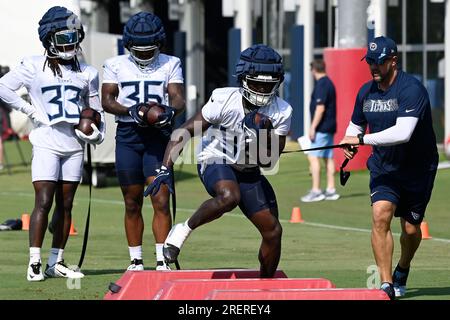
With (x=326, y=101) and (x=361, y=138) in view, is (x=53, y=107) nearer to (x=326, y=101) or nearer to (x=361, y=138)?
(x=361, y=138)

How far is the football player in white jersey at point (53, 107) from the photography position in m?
11.6

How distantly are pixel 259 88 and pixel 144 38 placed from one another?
1.65 metres

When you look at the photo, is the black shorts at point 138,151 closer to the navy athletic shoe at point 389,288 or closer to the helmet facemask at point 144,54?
the helmet facemask at point 144,54

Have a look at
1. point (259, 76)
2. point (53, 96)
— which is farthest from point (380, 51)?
point (53, 96)

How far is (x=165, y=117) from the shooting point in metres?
11.5

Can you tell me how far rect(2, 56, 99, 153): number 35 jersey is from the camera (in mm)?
11656

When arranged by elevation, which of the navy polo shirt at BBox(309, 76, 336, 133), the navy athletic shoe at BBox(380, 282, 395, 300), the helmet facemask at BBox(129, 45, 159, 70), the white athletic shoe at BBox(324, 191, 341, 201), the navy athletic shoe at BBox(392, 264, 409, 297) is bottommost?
the white athletic shoe at BBox(324, 191, 341, 201)

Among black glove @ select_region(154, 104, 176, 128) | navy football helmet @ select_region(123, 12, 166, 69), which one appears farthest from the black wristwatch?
navy football helmet @ select_region(123, 12, 166, 69)

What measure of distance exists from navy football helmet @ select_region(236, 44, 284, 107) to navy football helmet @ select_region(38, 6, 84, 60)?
180 cm

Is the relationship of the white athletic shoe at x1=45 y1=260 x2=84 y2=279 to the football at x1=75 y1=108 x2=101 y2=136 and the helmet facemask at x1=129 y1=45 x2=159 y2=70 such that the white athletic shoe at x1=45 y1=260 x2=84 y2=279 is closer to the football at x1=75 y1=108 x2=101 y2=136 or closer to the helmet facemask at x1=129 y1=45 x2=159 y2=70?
the football at x1=75 y1=108 x2=101 y2=136

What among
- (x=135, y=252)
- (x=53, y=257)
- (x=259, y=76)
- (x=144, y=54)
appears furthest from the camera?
(x=135, y=252)
